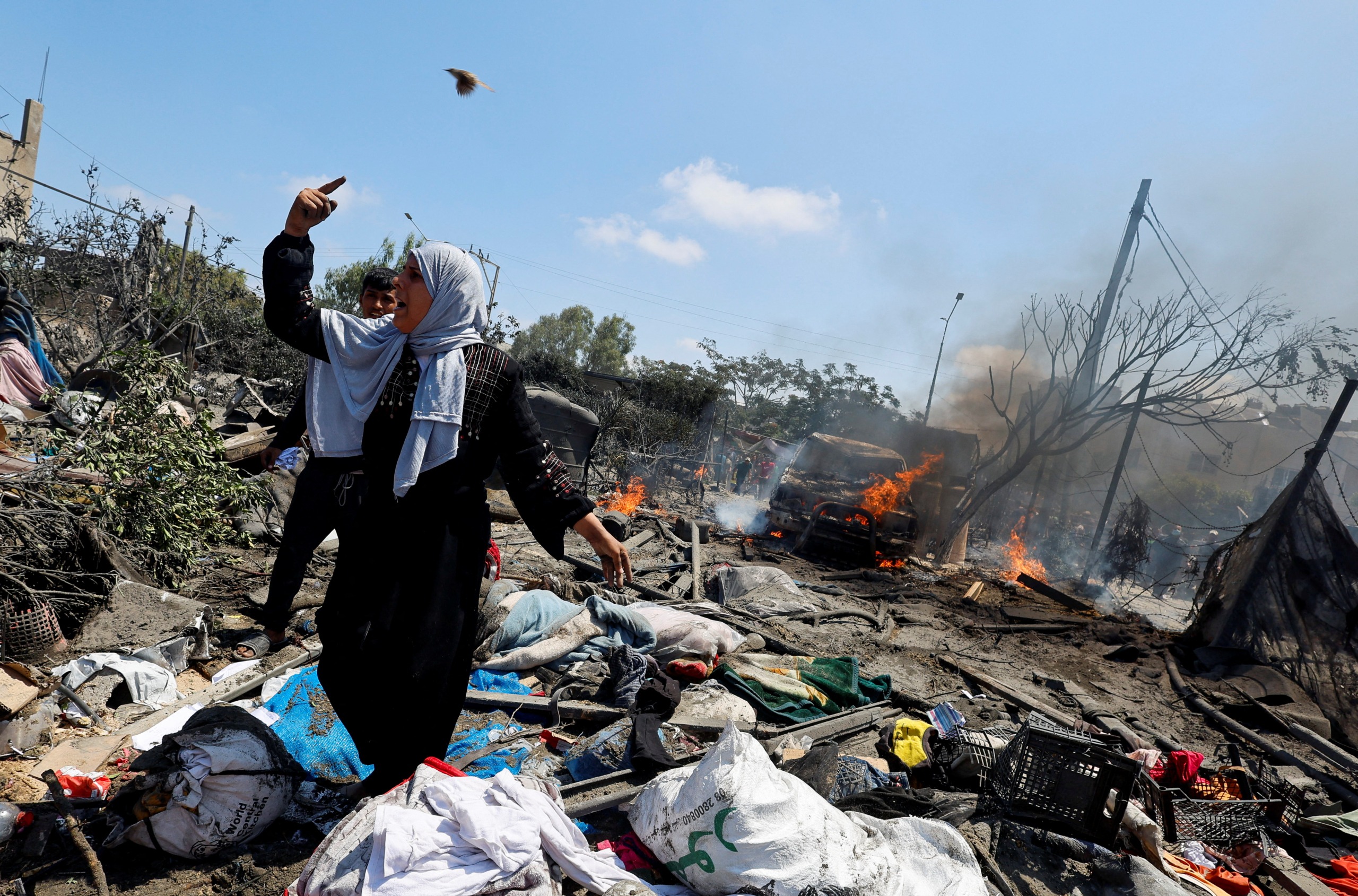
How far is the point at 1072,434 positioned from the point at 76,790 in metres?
16.7

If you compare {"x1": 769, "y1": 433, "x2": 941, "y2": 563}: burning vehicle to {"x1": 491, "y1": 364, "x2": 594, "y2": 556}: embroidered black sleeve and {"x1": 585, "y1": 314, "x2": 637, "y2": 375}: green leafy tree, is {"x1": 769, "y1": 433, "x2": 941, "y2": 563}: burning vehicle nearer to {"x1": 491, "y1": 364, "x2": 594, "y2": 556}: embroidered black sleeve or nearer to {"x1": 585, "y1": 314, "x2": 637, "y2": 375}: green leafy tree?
{"x1": 491, "y1": 364, "x2": 594, "y2": 556}: embroidered black sleeve

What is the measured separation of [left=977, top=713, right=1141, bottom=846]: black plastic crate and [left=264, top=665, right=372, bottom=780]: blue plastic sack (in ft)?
10.0

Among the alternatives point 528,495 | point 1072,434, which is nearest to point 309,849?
point 528,495

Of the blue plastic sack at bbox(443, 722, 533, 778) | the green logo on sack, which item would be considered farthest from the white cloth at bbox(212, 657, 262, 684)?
the green logo on sack

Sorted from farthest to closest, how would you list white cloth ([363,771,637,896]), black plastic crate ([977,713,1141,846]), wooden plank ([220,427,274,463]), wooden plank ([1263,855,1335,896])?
wooden plank ([220,427,274,463])
wooden plank ([1263,855,1335,896])
black plastic crate ([977,713,1141,846])
white cloth ([363,771,637,896])

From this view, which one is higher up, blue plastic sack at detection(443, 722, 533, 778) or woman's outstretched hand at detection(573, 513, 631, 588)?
woman's outstretched hand at detection(573, 513, 631, 588)

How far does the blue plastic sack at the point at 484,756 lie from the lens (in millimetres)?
3096

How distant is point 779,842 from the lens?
87.3 inches

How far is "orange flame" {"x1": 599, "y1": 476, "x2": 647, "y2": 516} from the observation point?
1262 centimetres

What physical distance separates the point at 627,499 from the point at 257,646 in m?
9.53

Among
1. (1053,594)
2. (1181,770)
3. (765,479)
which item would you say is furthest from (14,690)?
(765,479)

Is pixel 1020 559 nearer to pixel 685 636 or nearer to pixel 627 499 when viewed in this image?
pixel 627 499

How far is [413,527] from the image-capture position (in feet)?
7.76

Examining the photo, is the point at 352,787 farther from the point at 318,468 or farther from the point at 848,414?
the point at 848,414
